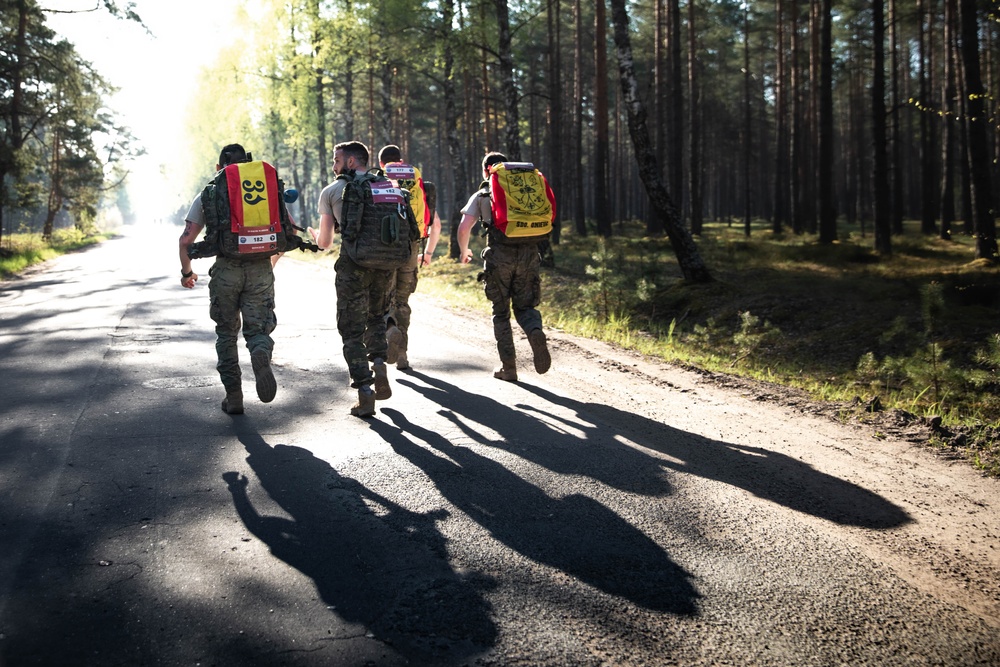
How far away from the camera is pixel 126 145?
68.5m

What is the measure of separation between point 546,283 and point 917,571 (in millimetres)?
14002

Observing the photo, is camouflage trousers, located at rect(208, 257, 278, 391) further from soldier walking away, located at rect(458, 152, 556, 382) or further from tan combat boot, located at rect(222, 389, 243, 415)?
soldier walking away, located at rect(458, 152, 556, 382)

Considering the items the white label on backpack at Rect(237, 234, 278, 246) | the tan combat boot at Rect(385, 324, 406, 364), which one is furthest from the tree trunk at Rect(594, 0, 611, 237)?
the white label on backpack at Rect(237, 234, 278, 246)

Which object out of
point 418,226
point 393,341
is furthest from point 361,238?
point 418,226

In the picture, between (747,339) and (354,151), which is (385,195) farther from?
(747,339)

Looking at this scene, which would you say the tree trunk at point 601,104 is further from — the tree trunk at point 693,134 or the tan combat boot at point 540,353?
the tan combat boot at point 540,353

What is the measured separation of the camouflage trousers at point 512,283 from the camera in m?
8.12

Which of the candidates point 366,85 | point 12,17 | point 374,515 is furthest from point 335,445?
point 366,85

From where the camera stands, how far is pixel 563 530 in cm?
409

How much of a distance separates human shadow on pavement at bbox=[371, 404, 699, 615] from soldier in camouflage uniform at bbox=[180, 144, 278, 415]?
1.81 metres

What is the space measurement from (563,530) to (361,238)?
3.53 m

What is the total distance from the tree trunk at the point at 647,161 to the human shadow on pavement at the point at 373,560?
10.5 m

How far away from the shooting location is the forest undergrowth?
728 centimetres

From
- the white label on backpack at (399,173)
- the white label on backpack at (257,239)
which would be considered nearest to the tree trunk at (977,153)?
the white label on backpack at (399,173)
